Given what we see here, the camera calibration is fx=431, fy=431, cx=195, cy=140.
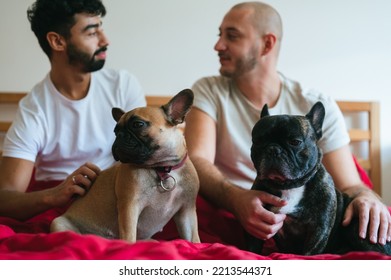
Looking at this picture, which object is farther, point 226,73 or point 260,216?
point 226,73

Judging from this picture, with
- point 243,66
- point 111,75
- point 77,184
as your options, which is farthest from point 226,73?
point 77,184

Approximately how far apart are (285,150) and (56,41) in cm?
106

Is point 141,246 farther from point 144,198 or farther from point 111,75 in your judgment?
point 111,75

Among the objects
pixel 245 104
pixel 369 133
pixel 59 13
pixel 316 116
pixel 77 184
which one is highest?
pixel 59 13

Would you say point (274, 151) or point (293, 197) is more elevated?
point (274, 151)

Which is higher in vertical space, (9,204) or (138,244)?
(138,244)

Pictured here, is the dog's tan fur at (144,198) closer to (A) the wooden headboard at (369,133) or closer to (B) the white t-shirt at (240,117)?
(B) the white t-shirt at (240,117)

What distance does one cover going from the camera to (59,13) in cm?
154

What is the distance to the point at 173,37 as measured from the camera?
200 cm

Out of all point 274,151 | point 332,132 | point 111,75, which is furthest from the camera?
point 111,75

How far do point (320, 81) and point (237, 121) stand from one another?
0.83 metres

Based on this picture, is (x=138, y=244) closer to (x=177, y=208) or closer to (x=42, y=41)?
(x=177, y=208)

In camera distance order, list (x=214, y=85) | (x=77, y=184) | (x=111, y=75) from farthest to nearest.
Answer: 1. (x=111, y=75)
2. (x=214, y=85)
3. (x=77, y=184)
